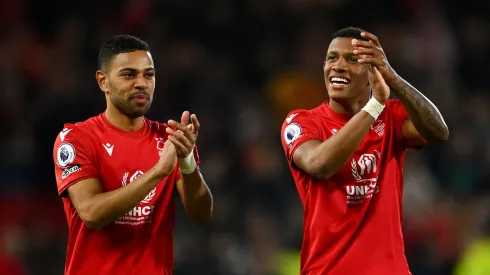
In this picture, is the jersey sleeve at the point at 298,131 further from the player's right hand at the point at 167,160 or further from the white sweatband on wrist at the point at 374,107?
the player's right hand at the point at 167,160

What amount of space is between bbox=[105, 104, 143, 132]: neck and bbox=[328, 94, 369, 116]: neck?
1.21m

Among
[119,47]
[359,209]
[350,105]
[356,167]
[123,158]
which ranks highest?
[119,47]

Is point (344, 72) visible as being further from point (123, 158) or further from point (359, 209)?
point (123, 158)

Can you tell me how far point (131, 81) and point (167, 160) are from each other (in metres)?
0.61

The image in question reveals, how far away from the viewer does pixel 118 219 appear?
584 centimetres

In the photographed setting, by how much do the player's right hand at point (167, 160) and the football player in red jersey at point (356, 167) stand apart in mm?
748

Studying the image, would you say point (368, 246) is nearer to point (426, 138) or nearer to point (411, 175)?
point (426, 138)

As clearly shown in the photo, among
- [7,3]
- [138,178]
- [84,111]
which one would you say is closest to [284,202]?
[84,111]

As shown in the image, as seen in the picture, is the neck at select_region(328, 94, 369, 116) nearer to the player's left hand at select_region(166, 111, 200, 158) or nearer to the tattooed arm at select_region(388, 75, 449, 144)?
the tattooed arm at select_region(388, 75, 449, 144)

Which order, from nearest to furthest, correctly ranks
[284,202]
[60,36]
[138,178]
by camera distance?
[138,178] < [284,202] < [60,36]

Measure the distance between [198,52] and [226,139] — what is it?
55.7 inches

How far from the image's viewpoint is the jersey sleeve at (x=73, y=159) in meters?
5.80

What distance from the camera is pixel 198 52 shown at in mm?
12227

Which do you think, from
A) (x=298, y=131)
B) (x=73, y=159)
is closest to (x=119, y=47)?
(x=73, y=159)
